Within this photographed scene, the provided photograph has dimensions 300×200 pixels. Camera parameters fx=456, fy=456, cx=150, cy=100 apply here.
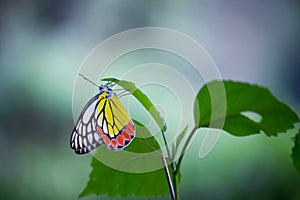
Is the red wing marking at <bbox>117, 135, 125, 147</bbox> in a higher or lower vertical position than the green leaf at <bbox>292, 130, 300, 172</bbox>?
higher

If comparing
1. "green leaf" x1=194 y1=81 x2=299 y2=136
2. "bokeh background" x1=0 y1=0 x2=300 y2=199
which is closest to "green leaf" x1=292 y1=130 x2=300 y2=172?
"green leaf" x1=194 y1=81 x2=299 y2=136

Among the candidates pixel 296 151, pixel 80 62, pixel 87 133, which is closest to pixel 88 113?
pixel 87 133

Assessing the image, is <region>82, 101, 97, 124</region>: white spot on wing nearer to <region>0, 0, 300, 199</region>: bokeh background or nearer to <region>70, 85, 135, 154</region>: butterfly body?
<region>70, 85, 135, 154</region>: butterfly body

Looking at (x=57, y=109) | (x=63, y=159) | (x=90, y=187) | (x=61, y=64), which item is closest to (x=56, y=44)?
(x=61, y=64)

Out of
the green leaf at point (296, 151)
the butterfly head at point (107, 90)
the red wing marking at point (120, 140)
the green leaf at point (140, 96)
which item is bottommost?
the green leaf at point (296, 151)

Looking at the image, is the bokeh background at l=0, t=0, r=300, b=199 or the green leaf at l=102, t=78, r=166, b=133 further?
the bokeh background at l=0, t=0, r=300, b=199

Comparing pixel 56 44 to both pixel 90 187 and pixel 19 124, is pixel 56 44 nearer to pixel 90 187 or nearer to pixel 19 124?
pixel 19 124

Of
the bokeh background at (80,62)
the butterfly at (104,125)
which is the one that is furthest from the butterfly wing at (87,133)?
the bokeh background at (80,62)

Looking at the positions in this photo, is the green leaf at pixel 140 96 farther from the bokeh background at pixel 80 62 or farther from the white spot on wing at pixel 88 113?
the bokeh background at pixel 80 62
